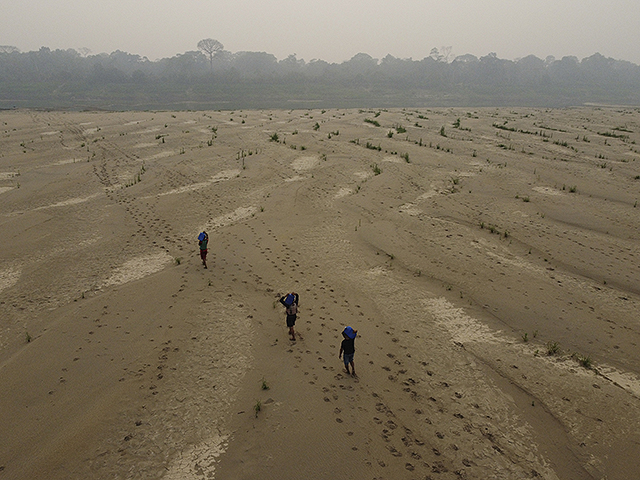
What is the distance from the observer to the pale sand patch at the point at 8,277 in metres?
9.95

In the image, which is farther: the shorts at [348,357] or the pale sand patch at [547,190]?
the pale sand patch at [547,190]

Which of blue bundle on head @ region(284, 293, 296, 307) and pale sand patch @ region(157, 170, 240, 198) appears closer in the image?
blue bundle on head @ region(284, 293, 296, 307)

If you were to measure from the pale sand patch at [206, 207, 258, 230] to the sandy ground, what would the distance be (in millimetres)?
98

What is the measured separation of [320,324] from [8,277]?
852 cm

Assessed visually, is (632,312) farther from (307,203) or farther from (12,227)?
(12,227)

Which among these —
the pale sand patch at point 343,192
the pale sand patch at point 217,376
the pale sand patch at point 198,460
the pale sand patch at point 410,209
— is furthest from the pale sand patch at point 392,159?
the pale sand patch at point 198,460

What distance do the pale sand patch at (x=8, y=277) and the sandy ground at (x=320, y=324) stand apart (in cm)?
9

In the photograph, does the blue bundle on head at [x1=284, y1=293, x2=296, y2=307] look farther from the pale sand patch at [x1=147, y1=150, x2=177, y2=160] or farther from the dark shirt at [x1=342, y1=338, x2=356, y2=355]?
the pale sand patch at [x1=147, y1=150, x2=177, y2=160]

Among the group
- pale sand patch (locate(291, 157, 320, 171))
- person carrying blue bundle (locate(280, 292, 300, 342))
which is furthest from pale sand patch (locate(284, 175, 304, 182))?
person carrying blue bundle (locate(280, 292, 300, 342))

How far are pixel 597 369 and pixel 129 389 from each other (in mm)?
8385

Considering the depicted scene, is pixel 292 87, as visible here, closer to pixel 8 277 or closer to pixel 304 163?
pixel 304 163

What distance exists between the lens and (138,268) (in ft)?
35.3

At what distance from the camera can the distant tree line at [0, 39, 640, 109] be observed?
7994 centimetres

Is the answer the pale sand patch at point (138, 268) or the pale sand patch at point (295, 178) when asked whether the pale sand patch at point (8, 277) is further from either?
the pale sand patch at point (295, 178)
